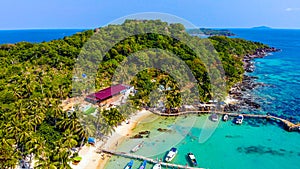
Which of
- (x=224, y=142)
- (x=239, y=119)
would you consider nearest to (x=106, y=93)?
(x=224, y=142)

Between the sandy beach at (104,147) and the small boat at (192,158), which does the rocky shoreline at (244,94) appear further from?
the sandy beach at (104,147)

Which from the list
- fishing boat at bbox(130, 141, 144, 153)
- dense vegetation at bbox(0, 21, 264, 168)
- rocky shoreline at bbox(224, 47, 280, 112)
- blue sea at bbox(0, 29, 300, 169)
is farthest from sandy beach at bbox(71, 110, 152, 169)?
rocky shoreline at bbox(224, 47, 280, 112)

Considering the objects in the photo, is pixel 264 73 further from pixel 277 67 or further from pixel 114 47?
pixel 114 47

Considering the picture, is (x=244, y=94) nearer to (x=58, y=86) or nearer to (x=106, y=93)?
(x=106, y=93)

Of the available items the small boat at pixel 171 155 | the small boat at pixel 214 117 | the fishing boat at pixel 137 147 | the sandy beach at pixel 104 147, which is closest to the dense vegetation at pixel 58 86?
the sandy beach at pixel 104 147

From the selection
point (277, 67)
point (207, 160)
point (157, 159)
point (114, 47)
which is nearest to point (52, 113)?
point (157, 159)

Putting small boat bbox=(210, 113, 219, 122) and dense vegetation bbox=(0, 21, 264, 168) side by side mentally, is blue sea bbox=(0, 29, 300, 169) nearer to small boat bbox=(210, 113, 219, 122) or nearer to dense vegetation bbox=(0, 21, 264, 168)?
small boat bbox=(210, 113, 219, 122)

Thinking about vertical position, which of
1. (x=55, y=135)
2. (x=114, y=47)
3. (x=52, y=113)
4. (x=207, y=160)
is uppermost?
(x=114, y=47)
